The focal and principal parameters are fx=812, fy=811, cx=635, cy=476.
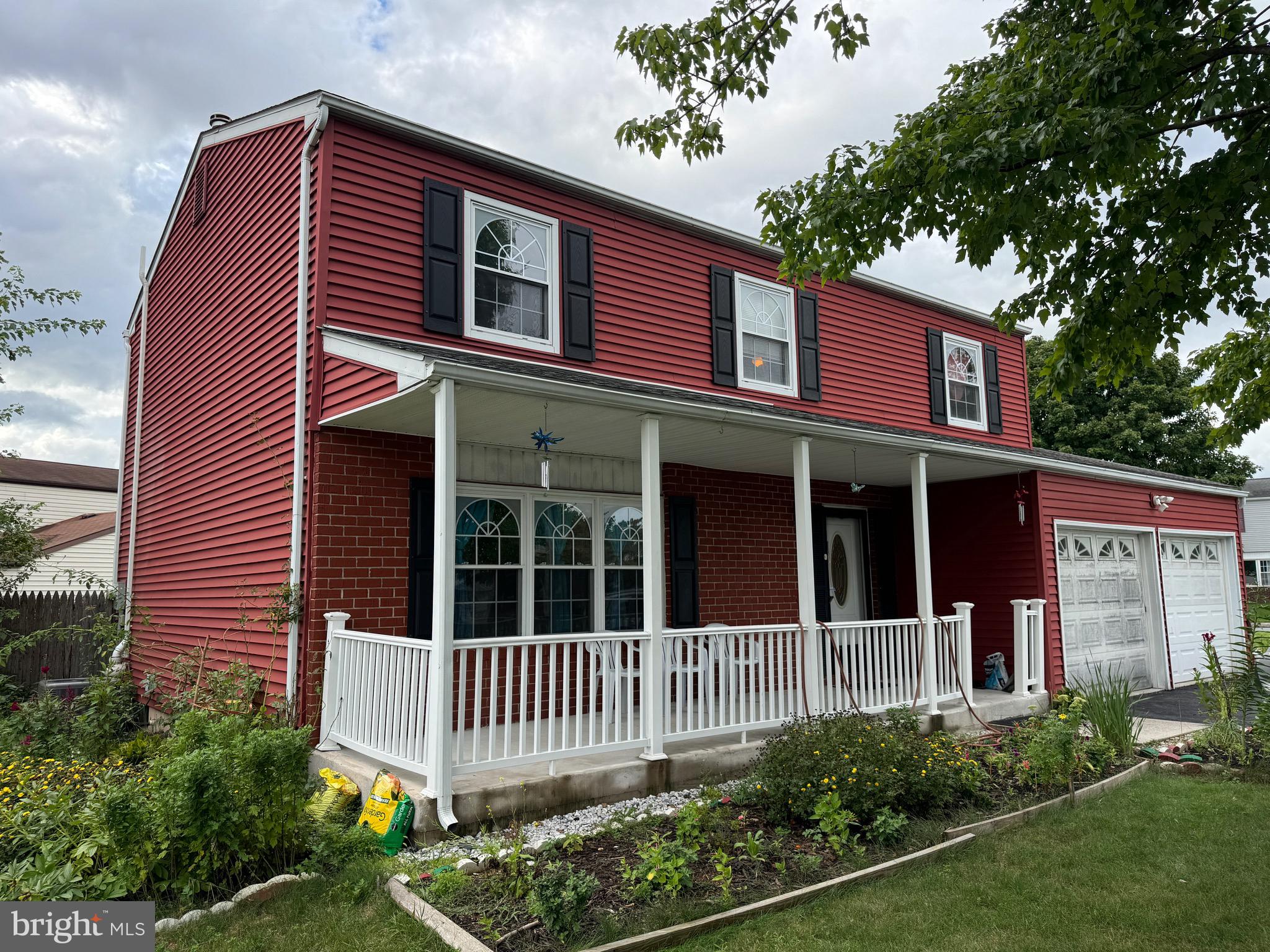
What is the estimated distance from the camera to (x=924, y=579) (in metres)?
8.59

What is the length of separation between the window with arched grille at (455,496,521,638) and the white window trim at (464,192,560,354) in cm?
165

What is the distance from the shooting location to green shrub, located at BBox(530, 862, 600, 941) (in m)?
3.73

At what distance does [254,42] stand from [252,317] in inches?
119

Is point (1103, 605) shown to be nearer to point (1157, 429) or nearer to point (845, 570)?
point (845, 570)

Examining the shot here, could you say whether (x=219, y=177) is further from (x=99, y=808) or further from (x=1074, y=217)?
(x=1074, y=217)

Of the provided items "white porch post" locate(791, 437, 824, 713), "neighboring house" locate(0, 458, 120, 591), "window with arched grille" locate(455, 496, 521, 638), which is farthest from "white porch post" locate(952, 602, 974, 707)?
"neighboring house" locate(0, 458, 120, 591)

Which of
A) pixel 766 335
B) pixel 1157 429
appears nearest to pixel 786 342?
pixel 766 335

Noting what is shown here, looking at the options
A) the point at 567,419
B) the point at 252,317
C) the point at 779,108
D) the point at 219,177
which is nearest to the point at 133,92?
the point at 219,177

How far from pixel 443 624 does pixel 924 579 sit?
544cm

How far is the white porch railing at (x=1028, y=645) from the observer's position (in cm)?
979

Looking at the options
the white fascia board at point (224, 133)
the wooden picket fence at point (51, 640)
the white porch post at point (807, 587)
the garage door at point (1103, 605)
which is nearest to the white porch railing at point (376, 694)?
the white porch post at point (807, 587)

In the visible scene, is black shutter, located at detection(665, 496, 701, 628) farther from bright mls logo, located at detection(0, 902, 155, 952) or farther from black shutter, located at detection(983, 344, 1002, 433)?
black shutter, located at detection(983, 344, 1002, 433)

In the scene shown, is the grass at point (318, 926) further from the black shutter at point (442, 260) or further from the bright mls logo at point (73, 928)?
the black shutter at point (442, 260)

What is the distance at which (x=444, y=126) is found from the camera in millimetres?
8047
